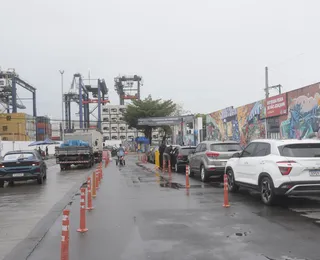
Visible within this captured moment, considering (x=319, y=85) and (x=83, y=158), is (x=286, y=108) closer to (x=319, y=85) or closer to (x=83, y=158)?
(x=319, y=85)

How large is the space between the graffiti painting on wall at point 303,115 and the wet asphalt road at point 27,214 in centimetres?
1094

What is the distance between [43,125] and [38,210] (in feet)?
311

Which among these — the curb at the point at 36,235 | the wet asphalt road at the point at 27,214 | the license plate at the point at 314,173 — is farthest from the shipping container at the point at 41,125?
the license plate at the point at 314,173

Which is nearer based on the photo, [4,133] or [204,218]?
[204,218]

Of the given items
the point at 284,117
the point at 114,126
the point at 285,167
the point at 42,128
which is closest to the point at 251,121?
the point at 284,117

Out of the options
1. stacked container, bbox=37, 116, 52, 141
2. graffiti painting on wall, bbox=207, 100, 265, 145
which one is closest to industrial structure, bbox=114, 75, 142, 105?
stacked container, bbox=37, 116, 52, 141

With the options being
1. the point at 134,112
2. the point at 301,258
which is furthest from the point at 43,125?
the point at 301,258

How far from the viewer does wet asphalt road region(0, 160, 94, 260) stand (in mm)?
6691

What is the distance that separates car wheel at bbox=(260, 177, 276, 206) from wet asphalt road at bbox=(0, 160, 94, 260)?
16.7ft

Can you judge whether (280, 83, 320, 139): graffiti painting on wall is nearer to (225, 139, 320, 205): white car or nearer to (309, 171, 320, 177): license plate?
(225, 139, 320, 205): white car

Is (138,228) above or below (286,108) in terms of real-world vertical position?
below

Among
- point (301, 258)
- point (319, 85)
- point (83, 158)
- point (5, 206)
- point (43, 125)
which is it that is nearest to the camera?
point (301, 258)

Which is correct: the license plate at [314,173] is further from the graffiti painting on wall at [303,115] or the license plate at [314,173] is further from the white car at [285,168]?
the graffiti painting on wall at [303,115]

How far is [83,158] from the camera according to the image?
89.9 ft
